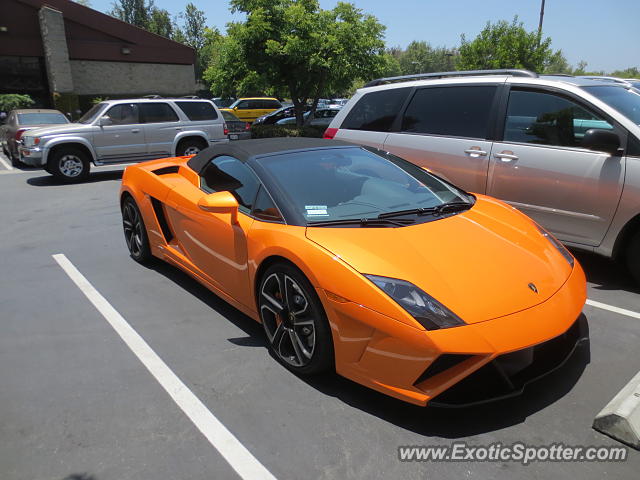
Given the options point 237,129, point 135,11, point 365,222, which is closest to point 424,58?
point 135,11

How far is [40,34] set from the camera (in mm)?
25078

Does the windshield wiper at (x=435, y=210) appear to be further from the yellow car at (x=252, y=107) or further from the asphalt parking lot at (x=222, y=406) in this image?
the yellow car at (x=252, y=107)

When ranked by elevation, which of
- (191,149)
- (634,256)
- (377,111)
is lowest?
(634,256)

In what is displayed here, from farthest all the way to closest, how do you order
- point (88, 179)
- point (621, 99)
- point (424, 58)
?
1. point (424, 58)
2. point (88, 179)
3. point (621, 99)

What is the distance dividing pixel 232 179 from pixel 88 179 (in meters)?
8.88

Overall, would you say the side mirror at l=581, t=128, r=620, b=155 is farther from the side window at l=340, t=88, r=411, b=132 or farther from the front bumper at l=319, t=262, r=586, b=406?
the side window at l=340, t=88, r=411, b=132

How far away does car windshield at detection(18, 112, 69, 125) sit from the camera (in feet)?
42.1

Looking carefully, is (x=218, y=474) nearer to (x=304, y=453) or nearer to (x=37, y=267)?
(x=304, y=453)

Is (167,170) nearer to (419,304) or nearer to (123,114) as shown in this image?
(419,304)

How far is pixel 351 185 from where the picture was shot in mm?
3551

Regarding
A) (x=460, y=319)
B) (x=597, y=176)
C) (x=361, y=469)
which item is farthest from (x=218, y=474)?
(x=597, y=176)

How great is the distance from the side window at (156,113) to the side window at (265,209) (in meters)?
9.04

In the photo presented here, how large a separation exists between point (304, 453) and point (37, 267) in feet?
13.7

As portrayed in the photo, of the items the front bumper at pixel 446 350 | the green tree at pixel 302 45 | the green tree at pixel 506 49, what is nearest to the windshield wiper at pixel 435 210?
the front bumper at pixel 446 350
